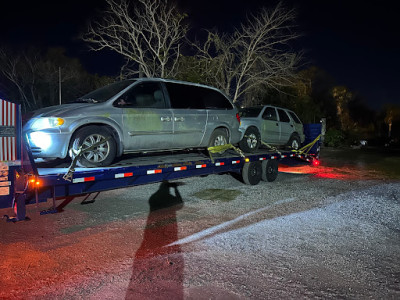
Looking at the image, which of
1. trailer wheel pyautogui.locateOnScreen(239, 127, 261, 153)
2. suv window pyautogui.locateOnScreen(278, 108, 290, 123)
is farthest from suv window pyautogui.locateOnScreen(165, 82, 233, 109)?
suv window pyautogui.locateOnScreen(278, 108, 290, 123)

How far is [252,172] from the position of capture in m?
9.34

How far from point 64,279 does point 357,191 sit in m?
7.77

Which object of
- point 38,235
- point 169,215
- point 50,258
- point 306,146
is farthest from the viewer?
point 306,146

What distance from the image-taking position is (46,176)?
490 cm

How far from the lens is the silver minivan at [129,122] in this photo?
5.20 m

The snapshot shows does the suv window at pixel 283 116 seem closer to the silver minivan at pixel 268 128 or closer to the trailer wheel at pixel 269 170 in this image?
the silver minivan at pixel 268 128

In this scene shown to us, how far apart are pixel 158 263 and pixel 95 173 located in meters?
1.94

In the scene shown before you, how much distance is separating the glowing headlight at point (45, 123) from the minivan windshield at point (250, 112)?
6.04 metres

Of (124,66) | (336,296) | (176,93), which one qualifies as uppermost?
(124,66)

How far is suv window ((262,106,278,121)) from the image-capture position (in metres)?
10.1

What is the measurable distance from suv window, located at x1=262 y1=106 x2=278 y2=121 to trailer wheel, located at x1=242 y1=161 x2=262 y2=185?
152 cm

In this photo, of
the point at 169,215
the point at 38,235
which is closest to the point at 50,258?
the point at 38,235

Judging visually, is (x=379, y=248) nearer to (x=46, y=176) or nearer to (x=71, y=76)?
(x=46, y=176)

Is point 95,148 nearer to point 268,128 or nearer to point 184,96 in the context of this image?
point 184,96
